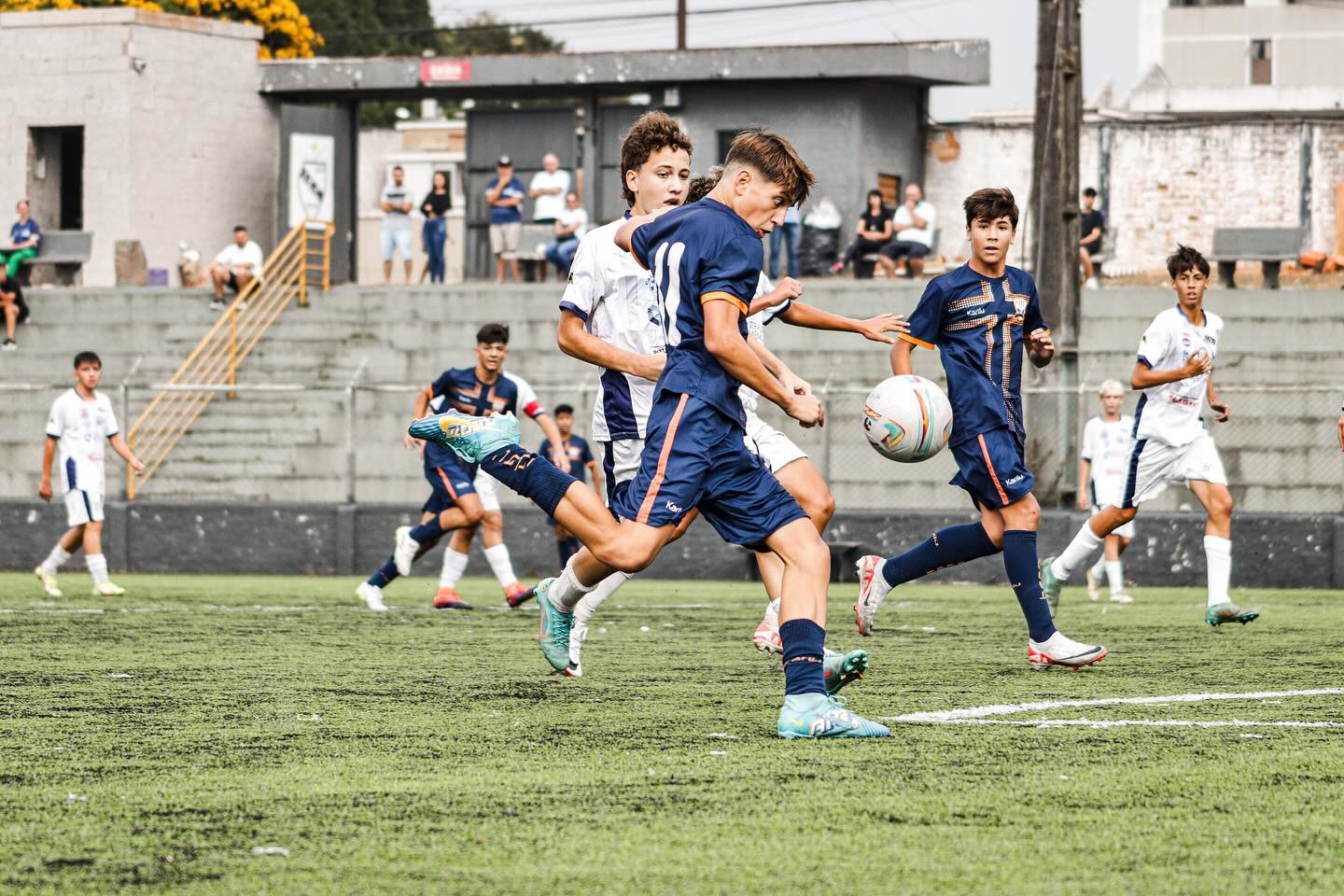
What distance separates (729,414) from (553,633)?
6.04ft

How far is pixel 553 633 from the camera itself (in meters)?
7.93

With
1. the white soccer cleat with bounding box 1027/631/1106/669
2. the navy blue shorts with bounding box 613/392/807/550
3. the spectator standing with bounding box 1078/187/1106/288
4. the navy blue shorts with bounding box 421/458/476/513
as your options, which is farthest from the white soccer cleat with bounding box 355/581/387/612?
the spectator standing with bounding box 1078/187/1106/288

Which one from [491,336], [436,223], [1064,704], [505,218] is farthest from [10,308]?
[1064,704]

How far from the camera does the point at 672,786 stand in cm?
528

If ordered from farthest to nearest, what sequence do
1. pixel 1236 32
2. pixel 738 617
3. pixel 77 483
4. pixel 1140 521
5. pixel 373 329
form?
pixel 1236 32
pixel 373 329
pixel 1140 521
pixel 77 483
pixel 738 617

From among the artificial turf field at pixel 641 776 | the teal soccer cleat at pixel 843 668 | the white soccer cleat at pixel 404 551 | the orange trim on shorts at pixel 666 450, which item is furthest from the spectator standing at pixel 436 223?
the orange trim on shorts at pixel 666 450

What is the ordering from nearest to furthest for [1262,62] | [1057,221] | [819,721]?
[819,721], [1057,221], [1262,62]

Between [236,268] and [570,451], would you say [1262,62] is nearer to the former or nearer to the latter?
[236,268]

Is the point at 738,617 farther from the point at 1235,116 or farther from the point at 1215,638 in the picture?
the point at 1235,116

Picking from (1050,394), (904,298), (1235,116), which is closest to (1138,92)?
(1235,116)

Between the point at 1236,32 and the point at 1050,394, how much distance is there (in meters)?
44.4

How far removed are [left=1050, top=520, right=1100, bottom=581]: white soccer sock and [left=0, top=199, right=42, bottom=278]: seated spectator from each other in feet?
69.1

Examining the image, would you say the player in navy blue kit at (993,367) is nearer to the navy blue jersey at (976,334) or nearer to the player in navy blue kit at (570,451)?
the navy blue jersey at (976,334)

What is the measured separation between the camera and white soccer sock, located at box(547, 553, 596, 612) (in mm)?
7730
